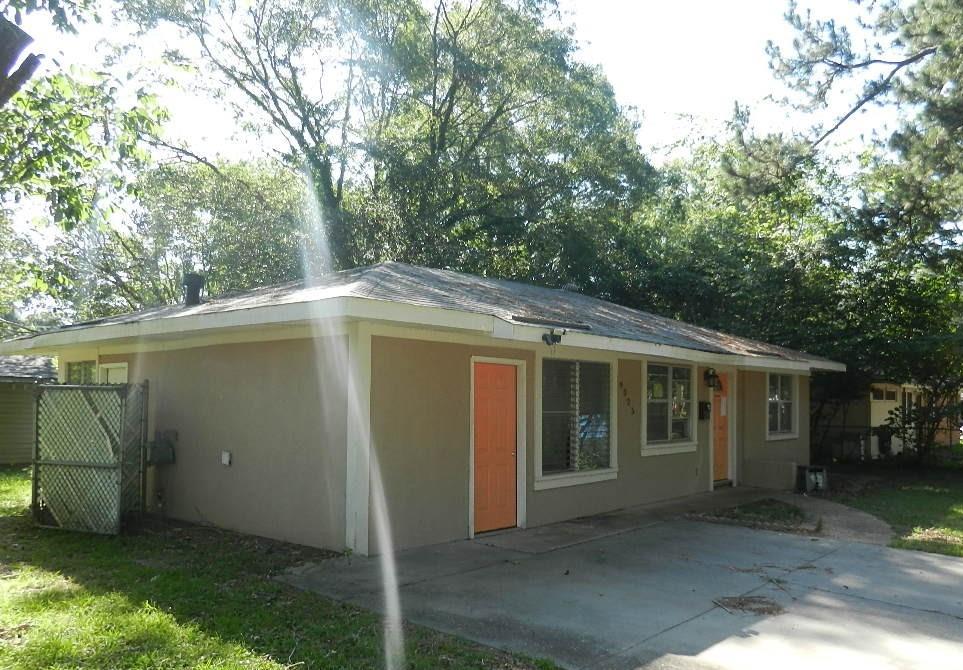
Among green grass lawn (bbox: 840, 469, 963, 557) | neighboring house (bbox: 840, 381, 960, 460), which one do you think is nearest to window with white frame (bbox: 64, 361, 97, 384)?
green grass lawn (bbox: 840, 469, 963, 557)

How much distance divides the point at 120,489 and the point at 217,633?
13.3 ft

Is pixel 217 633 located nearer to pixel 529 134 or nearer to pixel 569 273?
pixel 569 273

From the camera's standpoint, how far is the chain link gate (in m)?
8.74

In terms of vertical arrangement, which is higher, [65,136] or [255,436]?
[65,136]

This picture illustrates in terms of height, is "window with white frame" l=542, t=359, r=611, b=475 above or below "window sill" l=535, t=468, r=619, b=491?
above

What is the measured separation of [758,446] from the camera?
15.0 m

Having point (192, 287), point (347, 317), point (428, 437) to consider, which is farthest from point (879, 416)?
point (347, 317)

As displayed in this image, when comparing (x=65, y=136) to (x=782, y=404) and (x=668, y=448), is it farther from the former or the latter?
(x=782, y=404)

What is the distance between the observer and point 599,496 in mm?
10742

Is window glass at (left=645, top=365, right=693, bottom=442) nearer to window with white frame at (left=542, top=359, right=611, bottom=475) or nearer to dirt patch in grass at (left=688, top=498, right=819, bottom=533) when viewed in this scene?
window with white frame at (left=542, top=359, right=611, bottom=475)

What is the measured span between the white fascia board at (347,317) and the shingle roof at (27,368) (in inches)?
355

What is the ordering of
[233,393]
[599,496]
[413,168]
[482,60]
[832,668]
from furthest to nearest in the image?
[482,60] → [413,168] → [599,496] → [233,393] → [832,668]

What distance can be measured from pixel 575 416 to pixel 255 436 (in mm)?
4093

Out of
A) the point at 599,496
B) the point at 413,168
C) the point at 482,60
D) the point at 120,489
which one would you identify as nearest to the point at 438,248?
the point at 413,168
